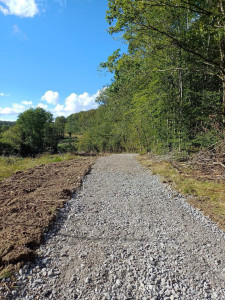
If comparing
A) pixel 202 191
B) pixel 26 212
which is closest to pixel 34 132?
pixel 26 212

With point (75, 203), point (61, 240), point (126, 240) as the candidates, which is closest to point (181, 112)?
point (75, 203)

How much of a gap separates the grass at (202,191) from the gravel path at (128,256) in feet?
0.89

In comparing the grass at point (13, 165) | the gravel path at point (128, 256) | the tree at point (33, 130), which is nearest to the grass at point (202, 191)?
the gravel path at point (128, 256)

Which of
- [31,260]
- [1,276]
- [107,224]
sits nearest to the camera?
[1,276]

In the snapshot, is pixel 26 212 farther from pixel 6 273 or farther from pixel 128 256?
pixel 128 256

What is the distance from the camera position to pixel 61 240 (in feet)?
8.95

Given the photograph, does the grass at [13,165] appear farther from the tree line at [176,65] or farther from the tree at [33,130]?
the tree at [33,130]

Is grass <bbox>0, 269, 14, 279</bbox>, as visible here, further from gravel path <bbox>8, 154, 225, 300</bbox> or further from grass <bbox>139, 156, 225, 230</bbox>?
grass <bbox>139, 156, 225, 230</bbox>

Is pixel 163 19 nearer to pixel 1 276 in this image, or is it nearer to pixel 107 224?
pixel 107 224

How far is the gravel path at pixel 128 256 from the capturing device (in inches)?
74.2

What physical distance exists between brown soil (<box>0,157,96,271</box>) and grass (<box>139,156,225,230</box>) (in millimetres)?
3081

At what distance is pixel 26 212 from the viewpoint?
347 cm

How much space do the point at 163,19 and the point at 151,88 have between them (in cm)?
366

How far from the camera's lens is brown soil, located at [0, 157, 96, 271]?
2.32 metres
